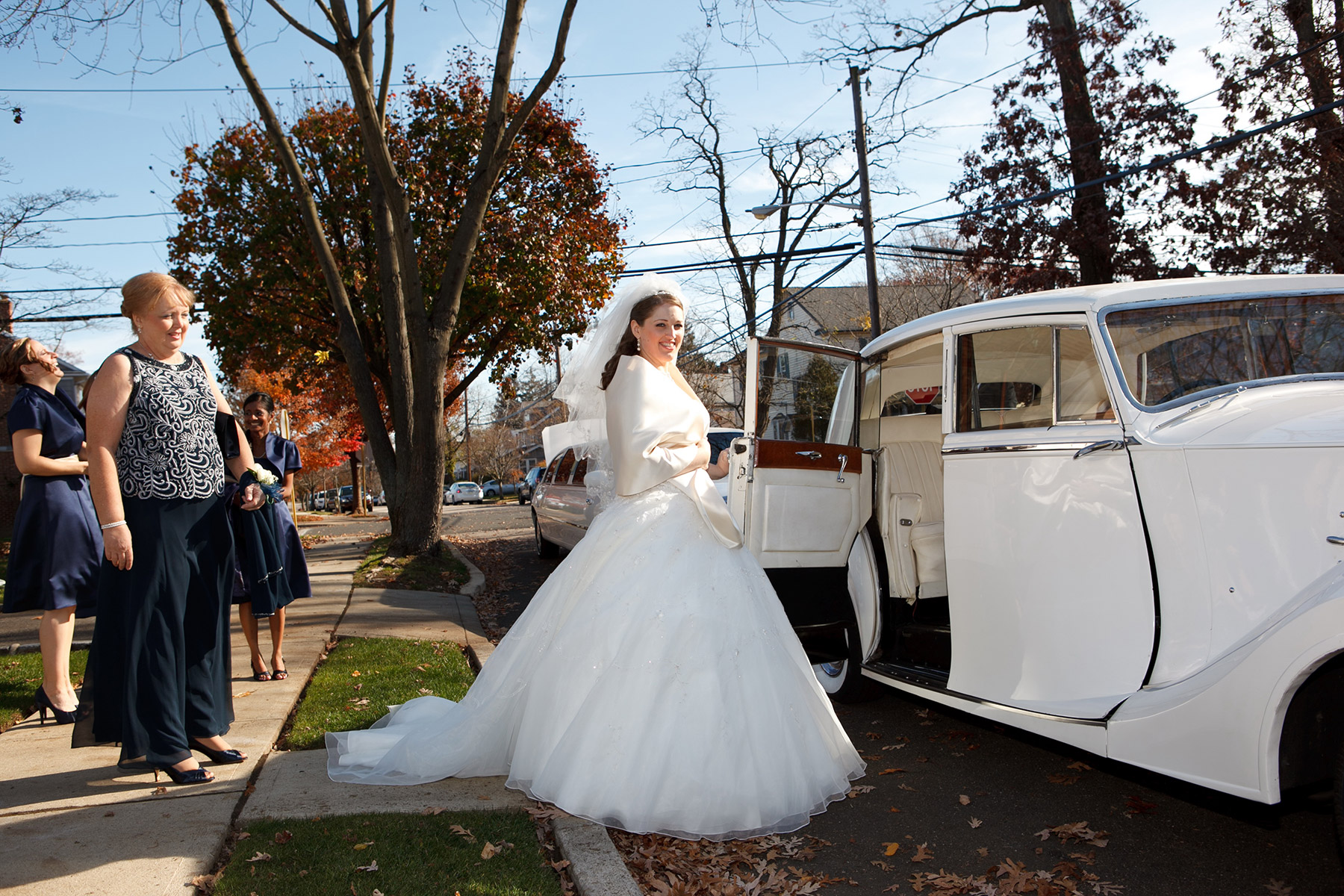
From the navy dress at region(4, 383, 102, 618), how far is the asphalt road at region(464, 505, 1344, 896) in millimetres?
3998

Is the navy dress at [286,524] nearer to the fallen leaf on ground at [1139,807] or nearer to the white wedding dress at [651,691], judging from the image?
the white wedding dress at [651,691]

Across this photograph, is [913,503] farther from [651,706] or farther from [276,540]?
[276,540]

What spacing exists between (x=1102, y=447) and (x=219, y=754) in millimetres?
4129

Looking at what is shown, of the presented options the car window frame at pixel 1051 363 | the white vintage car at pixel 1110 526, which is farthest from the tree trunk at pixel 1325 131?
the car window frame at pixel 1051 363

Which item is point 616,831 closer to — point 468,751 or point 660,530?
point 468,751

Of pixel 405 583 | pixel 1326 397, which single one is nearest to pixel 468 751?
pixel 1326 397

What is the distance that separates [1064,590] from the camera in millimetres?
3629

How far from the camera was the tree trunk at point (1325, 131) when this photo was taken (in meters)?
11.9

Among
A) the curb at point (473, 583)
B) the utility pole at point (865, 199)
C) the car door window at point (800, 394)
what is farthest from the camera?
the utility pole at point (865, 199)

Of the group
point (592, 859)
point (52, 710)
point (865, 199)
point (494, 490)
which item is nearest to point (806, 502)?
point (592, 859)

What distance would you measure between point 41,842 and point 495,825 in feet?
5.43

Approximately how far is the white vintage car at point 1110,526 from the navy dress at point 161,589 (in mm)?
2681

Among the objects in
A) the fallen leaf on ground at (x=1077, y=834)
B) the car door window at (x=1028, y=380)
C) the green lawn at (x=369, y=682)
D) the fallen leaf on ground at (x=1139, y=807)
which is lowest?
the fallen leaf on ground at (x=1139, y=807)

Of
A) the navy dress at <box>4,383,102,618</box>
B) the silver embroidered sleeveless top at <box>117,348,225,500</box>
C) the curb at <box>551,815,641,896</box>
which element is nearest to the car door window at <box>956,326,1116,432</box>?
the curb at <box>551,815,641,896</box>
